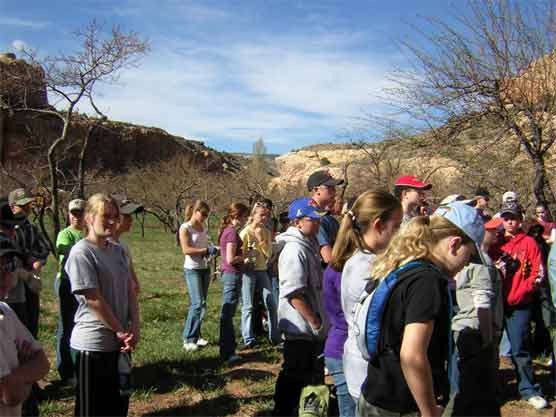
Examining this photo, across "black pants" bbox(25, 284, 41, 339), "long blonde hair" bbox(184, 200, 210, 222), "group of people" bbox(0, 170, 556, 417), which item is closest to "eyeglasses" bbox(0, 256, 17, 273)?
"group of people" bbox(0, 170, 556, 417)

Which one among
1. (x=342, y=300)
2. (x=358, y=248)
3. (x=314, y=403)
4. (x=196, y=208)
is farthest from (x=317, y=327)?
(x=196, y=208)

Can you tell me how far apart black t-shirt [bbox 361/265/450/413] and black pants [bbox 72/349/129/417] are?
6.05 feet

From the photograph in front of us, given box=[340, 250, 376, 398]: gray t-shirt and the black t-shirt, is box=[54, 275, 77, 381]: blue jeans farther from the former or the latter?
the black t-shirt

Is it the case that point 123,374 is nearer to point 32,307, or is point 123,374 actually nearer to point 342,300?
point 342,300

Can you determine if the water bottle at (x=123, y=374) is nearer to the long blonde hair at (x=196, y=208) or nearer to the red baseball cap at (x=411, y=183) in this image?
the red baseball cap at (x=411, y=183)

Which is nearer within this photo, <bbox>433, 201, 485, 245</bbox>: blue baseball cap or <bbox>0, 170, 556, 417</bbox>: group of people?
<bbox>0, 170, 556, 417</bbox>: group of people

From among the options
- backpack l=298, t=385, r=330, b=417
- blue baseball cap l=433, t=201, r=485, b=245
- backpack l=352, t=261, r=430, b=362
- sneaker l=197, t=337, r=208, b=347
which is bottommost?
sneaker l=197, t=337, r=208, b=347

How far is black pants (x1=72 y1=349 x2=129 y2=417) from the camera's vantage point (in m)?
3.31

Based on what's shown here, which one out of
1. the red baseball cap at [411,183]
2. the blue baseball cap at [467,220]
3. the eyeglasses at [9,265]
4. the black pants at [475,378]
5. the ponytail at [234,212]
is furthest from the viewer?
the ponytail at [234,212]

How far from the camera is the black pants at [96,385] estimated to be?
331 cm

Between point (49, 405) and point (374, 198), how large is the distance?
11.5ft

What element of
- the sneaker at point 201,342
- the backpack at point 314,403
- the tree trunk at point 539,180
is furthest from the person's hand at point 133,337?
the tree trunk at point 539,180

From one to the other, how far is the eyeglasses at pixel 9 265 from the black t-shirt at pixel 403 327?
1.73 metres

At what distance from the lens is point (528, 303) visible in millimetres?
4930
